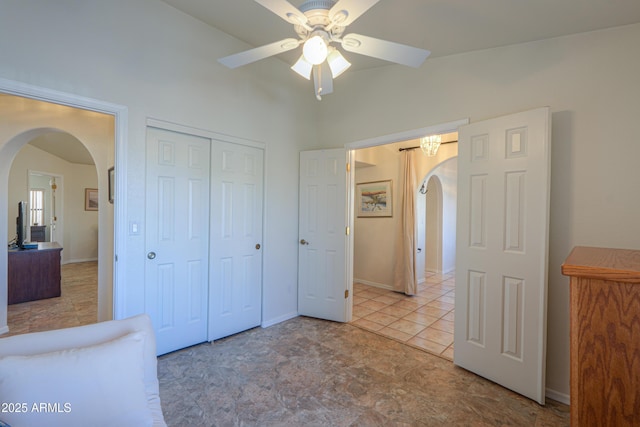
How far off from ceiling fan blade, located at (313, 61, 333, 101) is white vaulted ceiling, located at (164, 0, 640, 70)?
0.59m

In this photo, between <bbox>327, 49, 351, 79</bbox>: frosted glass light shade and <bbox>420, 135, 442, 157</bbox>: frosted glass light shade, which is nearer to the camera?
<bbox>327, 49, 351, 79</bbox>: frosted glass light shade

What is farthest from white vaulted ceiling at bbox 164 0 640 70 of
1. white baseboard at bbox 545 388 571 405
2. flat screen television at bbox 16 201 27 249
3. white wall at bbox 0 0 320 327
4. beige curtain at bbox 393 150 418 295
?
flat screen television at bbox 16 201 27 249

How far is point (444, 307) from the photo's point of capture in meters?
3.97

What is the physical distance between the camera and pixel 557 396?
200 cm

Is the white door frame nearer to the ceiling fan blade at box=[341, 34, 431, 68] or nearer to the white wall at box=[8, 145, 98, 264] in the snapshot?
the ceiling fan blade at box=[341, 34, 431, 68]

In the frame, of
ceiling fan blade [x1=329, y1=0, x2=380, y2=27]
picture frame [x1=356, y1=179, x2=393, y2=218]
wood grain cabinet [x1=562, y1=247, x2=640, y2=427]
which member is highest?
ceiling fan blade [x1=329, y1=0, x2=380, y2=27]

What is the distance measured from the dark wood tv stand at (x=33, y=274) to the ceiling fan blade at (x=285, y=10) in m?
4.93

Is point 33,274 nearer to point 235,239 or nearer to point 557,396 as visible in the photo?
point 235,239

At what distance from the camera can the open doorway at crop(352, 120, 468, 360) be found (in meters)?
3.23

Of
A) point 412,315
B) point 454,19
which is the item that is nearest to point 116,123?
point 454,19

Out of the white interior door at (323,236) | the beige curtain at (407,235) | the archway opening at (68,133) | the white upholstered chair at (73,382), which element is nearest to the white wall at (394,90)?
the white interior door at (323,236)

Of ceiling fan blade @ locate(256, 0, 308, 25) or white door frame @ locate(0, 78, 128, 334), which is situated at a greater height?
ceiling fan blade @ locate(256, 0, 308, 25)

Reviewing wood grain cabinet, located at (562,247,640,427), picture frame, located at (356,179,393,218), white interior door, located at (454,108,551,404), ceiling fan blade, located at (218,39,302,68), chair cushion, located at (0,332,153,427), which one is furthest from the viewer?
picture frame, located at (356,179,393,218)

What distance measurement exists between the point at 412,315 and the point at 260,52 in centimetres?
339
